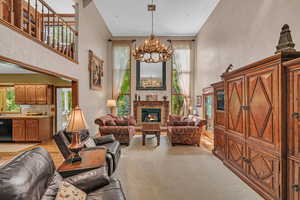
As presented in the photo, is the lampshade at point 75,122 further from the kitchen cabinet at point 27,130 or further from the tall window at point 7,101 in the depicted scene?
the tall window at point 7,101

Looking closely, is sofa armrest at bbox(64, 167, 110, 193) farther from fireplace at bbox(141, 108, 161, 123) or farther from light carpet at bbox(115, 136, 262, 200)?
fireplace at bbox(141, 108, 161, 123)

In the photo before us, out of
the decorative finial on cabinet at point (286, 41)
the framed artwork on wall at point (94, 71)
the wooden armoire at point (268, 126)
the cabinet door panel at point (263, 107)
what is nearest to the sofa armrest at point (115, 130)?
the framed artwork on wall at point (94, 71)

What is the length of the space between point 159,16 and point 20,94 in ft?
20.0

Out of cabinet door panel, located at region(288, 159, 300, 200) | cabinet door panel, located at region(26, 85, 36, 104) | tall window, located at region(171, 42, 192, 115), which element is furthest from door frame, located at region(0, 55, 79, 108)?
tall window, located at region(171, 42, 192, 115)

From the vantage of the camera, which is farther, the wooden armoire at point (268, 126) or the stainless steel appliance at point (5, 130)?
the stainless steel appliance at point (5, 130)

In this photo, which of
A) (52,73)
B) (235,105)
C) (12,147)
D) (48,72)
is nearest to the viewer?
(235,105)

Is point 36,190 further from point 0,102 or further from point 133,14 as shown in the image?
point 0,102

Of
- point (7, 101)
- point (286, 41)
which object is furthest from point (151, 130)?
point (7, 101)

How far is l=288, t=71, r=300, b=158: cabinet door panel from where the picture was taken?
195 cm

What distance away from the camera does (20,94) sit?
249 inches

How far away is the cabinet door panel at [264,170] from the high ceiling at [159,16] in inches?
210

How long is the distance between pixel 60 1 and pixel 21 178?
6.32m

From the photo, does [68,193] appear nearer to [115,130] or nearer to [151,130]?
[115,130]

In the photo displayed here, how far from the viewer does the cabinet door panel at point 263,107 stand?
7.38 feet
